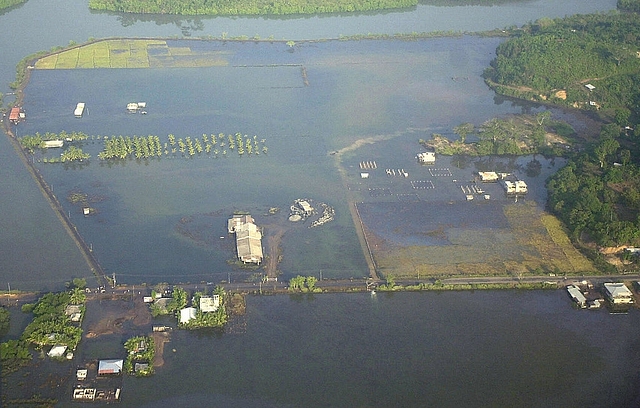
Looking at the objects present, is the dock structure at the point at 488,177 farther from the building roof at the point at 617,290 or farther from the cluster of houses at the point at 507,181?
the building roof at the point at 617,290

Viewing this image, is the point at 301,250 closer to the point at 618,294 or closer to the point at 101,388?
the point at 101,388

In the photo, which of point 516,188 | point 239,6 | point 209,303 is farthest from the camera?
point 239,6

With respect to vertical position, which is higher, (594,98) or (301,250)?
(301,250)

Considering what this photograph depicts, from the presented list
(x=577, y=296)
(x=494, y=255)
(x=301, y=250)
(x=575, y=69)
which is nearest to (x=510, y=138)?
(x=575, y=69)

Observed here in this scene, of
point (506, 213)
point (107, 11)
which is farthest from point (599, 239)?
point (107, 11)

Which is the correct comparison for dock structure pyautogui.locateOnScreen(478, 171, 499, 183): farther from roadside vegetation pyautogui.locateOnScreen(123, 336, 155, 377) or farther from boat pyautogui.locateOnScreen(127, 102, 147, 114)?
boat pyautogui.locateOnScreen(127, 102, 147, 114)

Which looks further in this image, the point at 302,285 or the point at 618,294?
the point at 302,285
